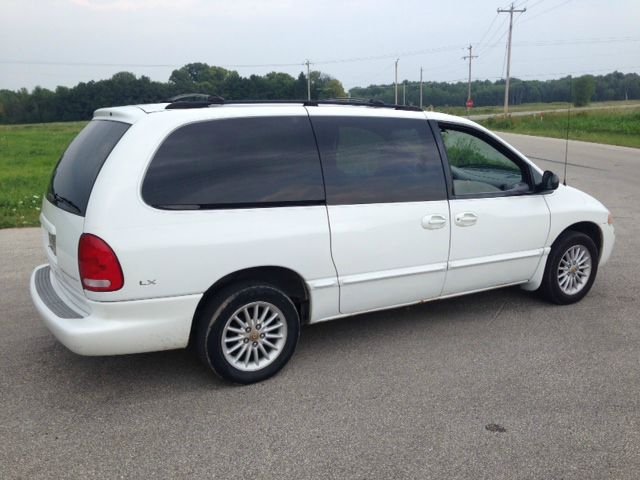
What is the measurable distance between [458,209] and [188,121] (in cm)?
207

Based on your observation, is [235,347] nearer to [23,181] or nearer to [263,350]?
[263,350]

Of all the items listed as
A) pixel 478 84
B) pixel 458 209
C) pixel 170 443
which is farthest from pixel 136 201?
pixel 478 84

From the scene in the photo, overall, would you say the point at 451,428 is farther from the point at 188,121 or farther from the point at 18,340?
the point at 18,340

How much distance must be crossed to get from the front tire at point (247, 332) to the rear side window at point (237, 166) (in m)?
0.59

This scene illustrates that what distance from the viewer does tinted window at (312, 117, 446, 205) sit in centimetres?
403

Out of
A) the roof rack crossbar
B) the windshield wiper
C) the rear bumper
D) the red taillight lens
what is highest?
the roof rack crossbar

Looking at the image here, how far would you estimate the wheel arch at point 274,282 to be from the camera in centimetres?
368

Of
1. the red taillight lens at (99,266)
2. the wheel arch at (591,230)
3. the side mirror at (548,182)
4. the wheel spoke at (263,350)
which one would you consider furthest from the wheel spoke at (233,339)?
the wheel arch at (591,230)

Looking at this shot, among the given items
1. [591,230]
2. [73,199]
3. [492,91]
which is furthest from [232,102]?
[492,91]

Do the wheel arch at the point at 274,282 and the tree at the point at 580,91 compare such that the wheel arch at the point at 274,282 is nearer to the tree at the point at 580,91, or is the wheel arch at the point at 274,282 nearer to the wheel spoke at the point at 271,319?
the wheel spoke at the point at 271,319

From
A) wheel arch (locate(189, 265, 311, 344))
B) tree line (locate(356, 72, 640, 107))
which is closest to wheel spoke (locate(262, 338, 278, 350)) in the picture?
wheel arch (locate(189, 265, 311, 344))

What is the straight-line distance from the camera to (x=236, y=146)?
12.3 ft

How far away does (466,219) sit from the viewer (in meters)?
4.45

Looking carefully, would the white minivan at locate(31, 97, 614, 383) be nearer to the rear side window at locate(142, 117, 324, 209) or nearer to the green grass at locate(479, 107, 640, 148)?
the rear side window at locate(142, 117, 324, 209)
